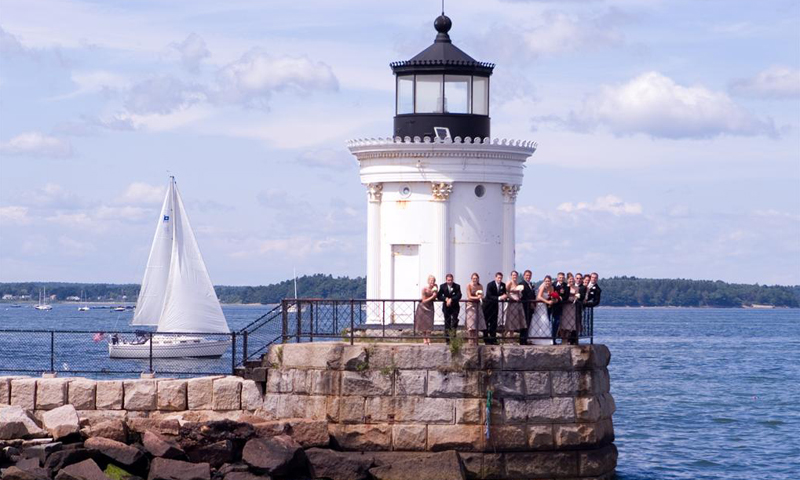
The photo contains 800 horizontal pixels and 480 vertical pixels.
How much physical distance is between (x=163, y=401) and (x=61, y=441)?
1.53 m

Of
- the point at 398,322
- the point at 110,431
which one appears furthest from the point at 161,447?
the point at 398,322

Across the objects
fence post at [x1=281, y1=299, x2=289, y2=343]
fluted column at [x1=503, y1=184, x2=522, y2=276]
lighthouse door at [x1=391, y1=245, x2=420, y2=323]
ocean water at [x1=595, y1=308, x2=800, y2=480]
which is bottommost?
ocean water at [x1=595, y1=308, x2=800, y2=480]

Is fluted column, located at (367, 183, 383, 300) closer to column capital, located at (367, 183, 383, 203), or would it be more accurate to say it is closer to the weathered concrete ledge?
column capital, located at (367, 183, 383, 203)

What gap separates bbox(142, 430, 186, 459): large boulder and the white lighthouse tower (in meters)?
4.35

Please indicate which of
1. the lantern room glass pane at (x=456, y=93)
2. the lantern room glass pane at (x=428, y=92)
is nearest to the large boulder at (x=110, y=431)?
the lantern room glass pane at (x=428, y=92)

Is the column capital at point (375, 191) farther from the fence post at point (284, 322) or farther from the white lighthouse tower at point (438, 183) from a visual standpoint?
the fence post at point (284, 322)

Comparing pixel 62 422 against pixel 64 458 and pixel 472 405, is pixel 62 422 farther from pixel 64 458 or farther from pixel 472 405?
pixel 472 405

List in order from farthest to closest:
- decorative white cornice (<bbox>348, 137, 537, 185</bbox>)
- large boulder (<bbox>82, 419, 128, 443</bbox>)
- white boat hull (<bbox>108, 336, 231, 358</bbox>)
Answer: white boat hull (<bbox>108, 336, 231, 358</bbox>)
decorative white cornice (<bbox>348, 137, 537, 185</bbox>)
large boulder (<bbox>82, 419, 128, 443</bbox>)

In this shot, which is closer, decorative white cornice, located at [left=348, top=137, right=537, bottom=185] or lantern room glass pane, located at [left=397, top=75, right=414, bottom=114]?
decorative white cornice, located at [left=348, top=137, right=537, bottom=185]

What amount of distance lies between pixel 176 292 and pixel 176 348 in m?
2.30

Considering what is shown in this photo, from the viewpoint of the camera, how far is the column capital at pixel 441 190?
833 inches

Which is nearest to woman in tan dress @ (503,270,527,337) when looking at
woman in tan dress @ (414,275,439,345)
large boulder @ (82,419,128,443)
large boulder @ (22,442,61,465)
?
woman in tan dress @ (414,275,439,345)

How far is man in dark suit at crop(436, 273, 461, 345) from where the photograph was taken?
768 inches

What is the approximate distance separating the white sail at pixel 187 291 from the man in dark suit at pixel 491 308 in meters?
30.8
